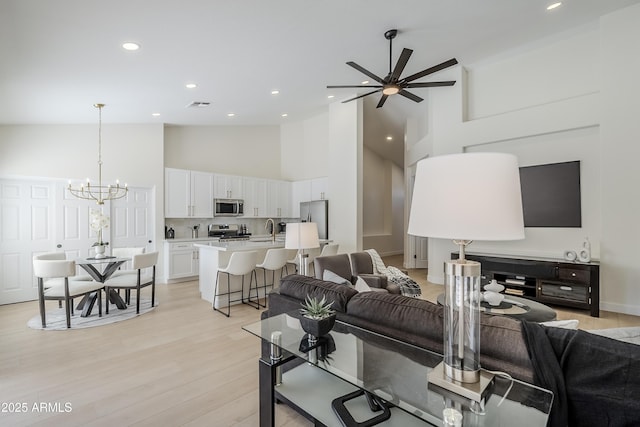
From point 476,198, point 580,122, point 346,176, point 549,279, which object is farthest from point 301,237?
point 580,122

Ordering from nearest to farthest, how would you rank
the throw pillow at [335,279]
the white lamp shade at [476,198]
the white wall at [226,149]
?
the white lamp shade at [476,198]
the throw pillow at [335,279]
the white wall at [226,149]

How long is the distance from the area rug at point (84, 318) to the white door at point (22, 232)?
1013mm

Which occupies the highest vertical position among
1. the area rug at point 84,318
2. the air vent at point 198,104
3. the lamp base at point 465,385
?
the air vent at point 198,104

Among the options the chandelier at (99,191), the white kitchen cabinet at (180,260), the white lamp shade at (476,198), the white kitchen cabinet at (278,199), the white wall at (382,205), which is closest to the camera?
the white lamp shade at (476,198)

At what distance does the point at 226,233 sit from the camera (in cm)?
691

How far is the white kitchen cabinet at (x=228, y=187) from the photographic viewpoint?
6855 millimetres

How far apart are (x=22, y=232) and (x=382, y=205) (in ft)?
26.9

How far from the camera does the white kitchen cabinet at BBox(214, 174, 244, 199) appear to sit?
6.86 metres

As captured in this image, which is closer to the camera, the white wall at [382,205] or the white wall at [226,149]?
the white wall at [226,149]

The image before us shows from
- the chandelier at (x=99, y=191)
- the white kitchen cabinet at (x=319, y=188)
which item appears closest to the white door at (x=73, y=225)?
the chandelier at (x=99, y=191)

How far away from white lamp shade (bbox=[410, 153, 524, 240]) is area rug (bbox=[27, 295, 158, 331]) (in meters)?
4.26

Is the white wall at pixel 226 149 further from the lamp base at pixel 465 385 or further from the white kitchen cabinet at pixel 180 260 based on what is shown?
the lamp base at pixel 465 385

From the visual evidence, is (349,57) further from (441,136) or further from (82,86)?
(82,86)

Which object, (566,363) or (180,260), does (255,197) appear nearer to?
(180,260)
